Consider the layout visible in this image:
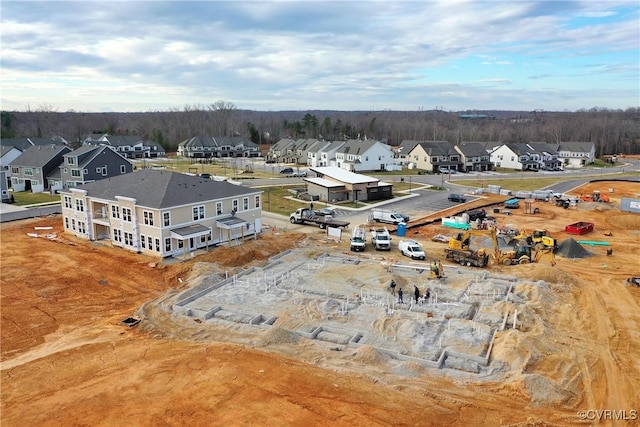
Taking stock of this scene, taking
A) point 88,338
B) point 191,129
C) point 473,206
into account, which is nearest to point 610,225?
point 473,206

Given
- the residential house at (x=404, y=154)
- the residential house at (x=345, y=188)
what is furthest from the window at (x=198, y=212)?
the residential house at (x=404, y=154)

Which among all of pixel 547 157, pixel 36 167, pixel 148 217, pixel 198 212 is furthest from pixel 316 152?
pixel 148 217

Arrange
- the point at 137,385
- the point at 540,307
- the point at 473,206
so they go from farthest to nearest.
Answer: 1. the point at 473,206
2. the point at 540,307
3. the point at 137,385

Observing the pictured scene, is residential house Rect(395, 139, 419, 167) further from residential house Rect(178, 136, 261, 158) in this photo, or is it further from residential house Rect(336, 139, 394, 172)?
residential house Rect(178, 136, 261, 158)

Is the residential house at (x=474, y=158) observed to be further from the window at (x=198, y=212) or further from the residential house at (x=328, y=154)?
the window at (x=198, y=212)

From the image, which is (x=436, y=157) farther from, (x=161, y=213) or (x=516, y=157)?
(x=161, y=213)

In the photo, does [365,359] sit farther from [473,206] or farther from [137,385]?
[473,206]

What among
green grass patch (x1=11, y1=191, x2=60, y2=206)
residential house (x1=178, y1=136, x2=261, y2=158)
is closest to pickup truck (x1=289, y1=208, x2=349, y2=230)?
green grass patch (x1=11, y1=191, x2=60, y2=206)
